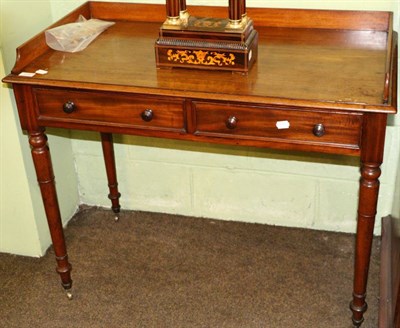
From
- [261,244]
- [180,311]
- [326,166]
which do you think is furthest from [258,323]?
[326,166]

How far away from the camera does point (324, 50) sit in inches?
86.8

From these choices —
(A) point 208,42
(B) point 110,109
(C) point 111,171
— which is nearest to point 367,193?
(A) point 208,42

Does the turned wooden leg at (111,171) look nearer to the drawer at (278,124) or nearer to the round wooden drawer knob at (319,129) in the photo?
the drawer at (278,124)

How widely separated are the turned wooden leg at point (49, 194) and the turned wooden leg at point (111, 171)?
0.54 metres

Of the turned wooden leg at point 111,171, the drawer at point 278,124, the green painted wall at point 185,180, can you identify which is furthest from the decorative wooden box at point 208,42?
the turned wooden leg at point 111,171

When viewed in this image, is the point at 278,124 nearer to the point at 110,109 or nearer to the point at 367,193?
the point at 367,193

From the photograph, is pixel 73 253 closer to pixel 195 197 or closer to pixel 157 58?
pixel 195 197

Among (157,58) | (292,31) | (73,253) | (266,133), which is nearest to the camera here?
(266,133)

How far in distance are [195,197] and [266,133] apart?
1.04 meters

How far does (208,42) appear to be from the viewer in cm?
207

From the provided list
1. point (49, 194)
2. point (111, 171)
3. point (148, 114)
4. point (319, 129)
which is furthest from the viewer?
point (111, 171)

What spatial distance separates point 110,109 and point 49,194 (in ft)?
1.48

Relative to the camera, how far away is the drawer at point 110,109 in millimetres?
2043

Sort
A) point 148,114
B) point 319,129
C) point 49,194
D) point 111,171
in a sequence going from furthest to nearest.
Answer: point 111,171
point 49,194
point 148,114
point 319,129
